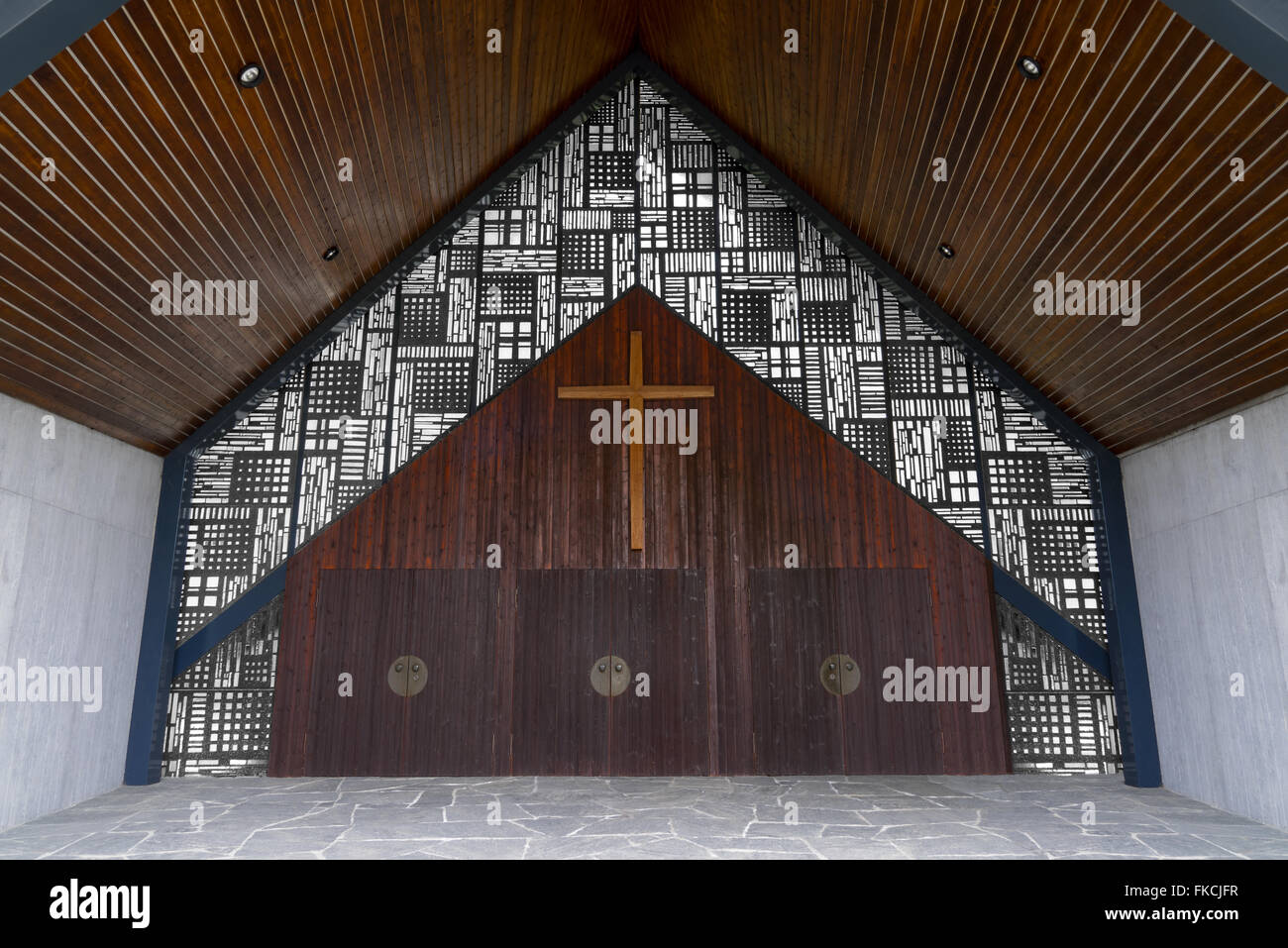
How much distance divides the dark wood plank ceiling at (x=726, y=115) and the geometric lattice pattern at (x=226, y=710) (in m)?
1.97

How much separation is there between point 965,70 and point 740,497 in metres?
3.78

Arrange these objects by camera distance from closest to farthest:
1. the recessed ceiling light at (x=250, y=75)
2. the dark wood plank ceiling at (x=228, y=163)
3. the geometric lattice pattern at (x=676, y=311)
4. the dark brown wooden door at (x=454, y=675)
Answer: the dark wood plank ceiling at (x=228, y=163) < the recessed ceiling light at (x=250, y=75) < the dark brown wooden door at (x=454, y=675) < the geometric lattice pattern at (x=676, y=311)

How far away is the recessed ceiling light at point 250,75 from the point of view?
443 cm

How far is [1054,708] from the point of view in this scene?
680 cm

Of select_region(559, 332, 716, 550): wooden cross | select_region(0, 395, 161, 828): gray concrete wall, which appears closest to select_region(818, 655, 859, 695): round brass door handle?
select_region(559, 332, 716, 550): wooden cross

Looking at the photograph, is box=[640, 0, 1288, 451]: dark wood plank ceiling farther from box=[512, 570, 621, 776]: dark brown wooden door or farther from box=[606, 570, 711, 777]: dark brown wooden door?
box=[512, 570, 621, 776]: dark brown wooden door

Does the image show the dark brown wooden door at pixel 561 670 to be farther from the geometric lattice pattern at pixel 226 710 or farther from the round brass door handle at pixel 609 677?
the geometric lattice pattern at pixel 226 710

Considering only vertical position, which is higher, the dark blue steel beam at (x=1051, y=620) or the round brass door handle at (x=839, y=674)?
the dark blue steel beam at (x=1051, y=620)

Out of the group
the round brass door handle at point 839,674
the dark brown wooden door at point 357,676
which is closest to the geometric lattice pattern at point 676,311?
the dark brown wooden door at point 357,676

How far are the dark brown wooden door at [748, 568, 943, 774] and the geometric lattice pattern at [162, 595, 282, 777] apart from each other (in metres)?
4.23

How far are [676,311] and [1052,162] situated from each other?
3.57 m

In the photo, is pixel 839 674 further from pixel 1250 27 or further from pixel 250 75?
pixel 250 75
